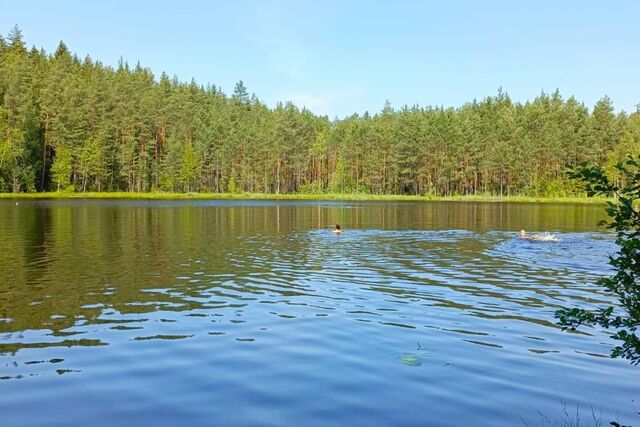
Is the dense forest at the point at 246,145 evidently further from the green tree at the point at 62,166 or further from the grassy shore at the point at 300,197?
the grassy shore at the point at 300,197

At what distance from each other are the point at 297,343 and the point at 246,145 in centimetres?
14860

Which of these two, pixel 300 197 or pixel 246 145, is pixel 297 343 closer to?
pixel 300 197

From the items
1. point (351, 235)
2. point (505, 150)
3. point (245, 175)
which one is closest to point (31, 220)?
point (351, 235)

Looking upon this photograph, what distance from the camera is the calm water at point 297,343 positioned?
9992mm

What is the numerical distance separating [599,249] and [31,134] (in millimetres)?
125077

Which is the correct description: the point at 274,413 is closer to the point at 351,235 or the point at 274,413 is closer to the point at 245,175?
the point at 351,235

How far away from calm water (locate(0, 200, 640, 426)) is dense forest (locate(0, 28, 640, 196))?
111307mm

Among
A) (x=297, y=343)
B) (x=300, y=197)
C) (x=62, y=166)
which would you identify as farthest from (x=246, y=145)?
(x=297, y=343)

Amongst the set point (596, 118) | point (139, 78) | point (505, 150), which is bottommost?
point (505, 150)

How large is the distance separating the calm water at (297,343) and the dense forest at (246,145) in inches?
4382

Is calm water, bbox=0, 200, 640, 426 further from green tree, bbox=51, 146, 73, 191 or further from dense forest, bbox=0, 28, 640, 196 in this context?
dense forest, bbox=0, 28, 640, 196

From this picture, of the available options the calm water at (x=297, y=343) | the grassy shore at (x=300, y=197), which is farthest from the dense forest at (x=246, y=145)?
the calm water at (x=297, y=343)

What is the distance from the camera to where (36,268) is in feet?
85.7

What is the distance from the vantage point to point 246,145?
524 feet
